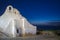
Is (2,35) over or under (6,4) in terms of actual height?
under

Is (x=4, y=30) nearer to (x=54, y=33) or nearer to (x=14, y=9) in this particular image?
(x=14, y=9)

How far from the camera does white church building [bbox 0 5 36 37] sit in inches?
194

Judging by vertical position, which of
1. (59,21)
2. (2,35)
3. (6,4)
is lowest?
(2,35)

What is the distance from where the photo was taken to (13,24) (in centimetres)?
489

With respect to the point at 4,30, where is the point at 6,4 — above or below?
above

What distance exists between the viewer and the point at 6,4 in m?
5.00

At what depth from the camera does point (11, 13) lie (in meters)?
5.02

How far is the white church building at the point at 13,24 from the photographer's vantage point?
492 centimetres

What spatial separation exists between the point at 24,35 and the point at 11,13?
1.72 feet

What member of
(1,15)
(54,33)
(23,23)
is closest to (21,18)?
(23,23)

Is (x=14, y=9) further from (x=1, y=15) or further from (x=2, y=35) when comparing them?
(x=2, y=35)

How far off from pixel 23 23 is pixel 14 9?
0.34 metres

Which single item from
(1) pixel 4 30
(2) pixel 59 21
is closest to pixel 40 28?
(2) pixel 59 21

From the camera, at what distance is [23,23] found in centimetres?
497
